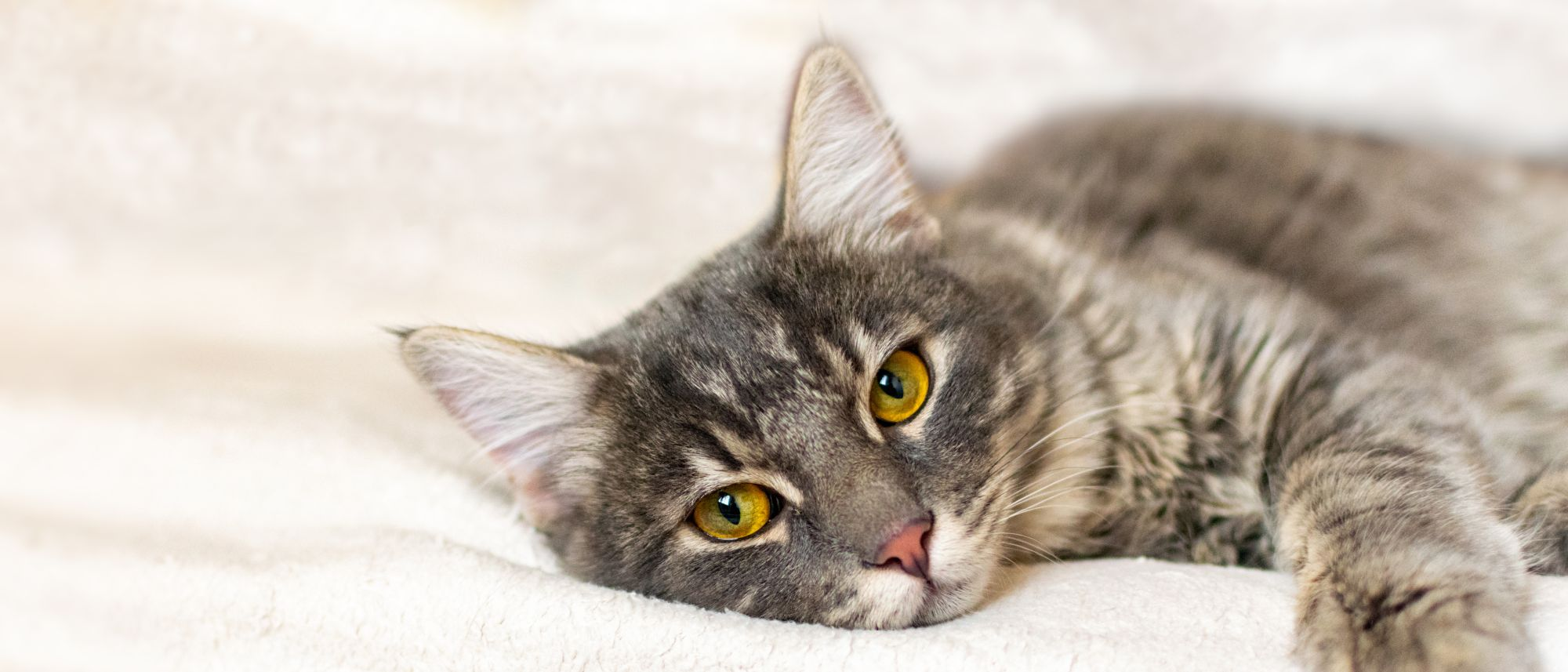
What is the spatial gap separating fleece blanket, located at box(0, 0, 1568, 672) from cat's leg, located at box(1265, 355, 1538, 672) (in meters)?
1.30

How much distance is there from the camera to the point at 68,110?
2.67 meters

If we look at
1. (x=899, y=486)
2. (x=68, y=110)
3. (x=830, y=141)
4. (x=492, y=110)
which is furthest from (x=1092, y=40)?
(x=68, y=110)

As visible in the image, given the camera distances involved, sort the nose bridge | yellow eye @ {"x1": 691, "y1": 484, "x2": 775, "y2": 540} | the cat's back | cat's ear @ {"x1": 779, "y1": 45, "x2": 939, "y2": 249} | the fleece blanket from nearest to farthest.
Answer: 1. the nose bridge
2. yellow eye @ {"x1": 691, "y1": 484, "x2": 775, "y2": 540}
3. cat's ear @ {"x1": 779, "y1": 45, "x2": 939, "y2": 249}
4. the cat's back
5. the fleece blanket

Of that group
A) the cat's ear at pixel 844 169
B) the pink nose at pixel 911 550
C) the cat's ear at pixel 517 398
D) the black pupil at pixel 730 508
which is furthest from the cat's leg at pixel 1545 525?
the cat's ear at pixel 517 398

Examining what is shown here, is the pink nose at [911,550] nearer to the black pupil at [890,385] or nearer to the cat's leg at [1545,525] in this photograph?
the black pupil at [890,385]

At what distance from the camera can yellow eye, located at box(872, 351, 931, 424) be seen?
154 centimetres

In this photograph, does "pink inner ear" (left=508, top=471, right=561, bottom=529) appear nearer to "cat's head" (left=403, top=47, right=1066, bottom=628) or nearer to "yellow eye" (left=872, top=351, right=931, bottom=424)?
"cat's head" (left=403, top=47, right=1066, bottom=628)

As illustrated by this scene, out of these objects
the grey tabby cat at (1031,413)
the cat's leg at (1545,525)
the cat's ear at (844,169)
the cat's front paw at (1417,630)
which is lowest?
the cat's leg at (1545,525)

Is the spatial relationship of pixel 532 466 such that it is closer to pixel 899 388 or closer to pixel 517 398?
pixel 517 398

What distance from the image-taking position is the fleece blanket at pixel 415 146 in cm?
222

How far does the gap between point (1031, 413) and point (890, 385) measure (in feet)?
0.87

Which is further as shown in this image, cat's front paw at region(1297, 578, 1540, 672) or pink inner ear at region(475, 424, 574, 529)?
pink inner ear at region(475, 424, 574, 529)

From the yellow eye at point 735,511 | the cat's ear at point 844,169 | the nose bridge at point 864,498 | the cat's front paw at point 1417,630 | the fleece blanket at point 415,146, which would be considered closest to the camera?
the cat's front paw at point 1417,630

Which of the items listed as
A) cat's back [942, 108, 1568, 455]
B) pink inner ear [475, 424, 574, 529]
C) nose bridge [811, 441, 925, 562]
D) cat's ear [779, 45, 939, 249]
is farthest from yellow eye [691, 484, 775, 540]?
cat's back [942, 108, 1568, 455]
